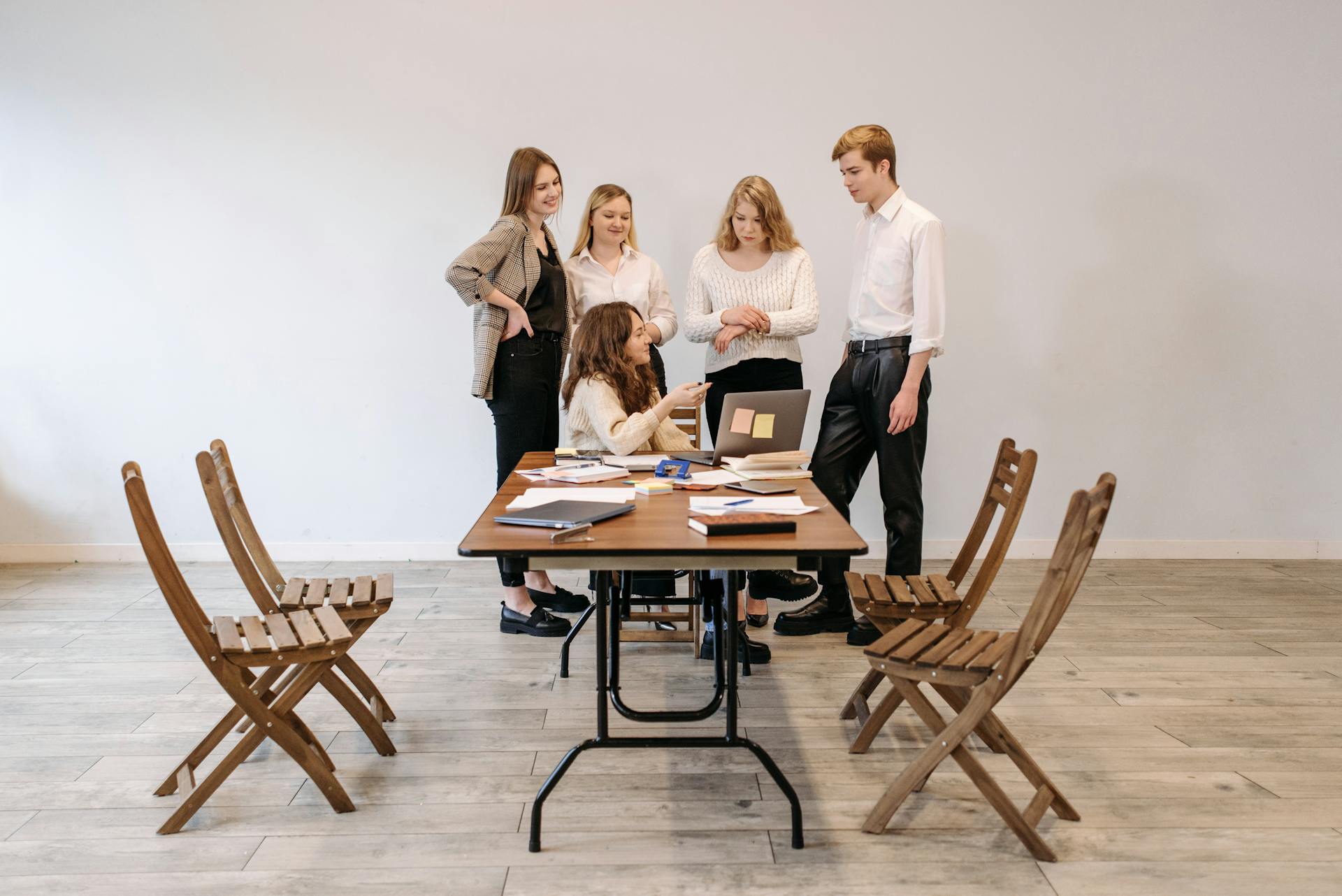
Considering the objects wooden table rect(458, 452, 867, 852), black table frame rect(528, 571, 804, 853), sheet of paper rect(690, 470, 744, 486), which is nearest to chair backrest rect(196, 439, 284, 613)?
wooden table rect(458, 452, 867, 852)

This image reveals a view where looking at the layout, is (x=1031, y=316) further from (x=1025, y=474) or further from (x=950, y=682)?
(x=950, y=682)

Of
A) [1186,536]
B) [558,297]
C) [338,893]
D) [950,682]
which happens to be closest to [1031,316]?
[1186,536]

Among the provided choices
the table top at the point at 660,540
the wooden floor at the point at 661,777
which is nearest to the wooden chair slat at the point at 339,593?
the wooden floor at the point at 661,777

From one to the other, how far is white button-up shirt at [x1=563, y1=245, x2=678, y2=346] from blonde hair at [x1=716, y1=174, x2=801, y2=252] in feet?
1.13

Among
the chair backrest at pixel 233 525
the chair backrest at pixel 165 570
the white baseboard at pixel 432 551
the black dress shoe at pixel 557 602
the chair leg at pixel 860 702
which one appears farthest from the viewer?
the white baseboard at pixel 432 551

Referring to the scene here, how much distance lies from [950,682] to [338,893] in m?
1.43

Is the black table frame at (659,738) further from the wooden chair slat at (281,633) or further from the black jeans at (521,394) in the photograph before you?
the black jeans at (521,394)

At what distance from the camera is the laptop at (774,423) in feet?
10.5

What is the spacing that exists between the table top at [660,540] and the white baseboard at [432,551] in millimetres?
2725

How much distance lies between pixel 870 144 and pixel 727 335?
0.86 meters

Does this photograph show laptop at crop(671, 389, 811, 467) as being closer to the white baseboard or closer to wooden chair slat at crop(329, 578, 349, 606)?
wooden chair slat at crop(329, 578, 349, 606)

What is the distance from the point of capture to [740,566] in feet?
7.25

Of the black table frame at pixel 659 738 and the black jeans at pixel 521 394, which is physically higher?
the black jeans at pixel 521 394

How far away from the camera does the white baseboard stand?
17.0 ft
